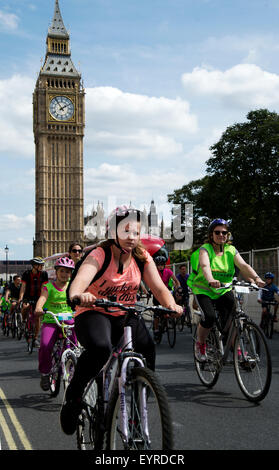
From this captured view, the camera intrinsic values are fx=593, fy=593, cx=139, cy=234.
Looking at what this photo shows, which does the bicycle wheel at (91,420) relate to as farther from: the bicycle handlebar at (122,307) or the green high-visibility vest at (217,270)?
the green high-visibility vest at (217,270)

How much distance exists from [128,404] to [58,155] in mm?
103404

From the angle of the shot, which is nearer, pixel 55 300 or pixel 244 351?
pixel 244 351

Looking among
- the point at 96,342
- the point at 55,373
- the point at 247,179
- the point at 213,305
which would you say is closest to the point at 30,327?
the point at 55,373

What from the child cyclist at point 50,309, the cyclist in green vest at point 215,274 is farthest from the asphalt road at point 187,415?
the cyclist in green vest at point 215,274

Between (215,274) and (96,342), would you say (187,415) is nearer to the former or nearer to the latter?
(215,274)

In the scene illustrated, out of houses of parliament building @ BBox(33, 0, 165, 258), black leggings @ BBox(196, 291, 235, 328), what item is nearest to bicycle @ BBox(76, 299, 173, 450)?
black leggings @ BBox(196, 291, 235, 328)

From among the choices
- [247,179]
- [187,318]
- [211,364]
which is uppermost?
[247,179]

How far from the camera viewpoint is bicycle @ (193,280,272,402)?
18.9ft

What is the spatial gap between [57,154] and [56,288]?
327 ft

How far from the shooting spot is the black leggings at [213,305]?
6.63 meters

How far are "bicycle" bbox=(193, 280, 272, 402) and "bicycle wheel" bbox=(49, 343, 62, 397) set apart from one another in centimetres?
171

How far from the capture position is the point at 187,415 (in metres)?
5.44

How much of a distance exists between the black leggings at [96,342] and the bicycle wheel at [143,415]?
42 centimetres
